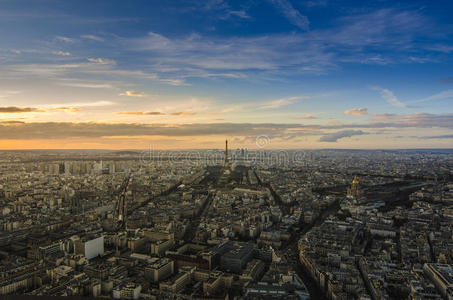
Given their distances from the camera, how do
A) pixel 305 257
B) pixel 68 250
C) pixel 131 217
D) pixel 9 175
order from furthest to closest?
pixel 9 175 → pixel 131 217 → pixel 68 250 → pixel 305 257

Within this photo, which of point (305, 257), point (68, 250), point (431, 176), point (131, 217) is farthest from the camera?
point (431, 176)

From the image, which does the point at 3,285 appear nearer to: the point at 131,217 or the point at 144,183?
the point at 131,217

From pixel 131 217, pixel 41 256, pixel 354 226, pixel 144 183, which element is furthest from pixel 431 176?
pixel 41 256

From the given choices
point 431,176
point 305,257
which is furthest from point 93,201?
point 431,176

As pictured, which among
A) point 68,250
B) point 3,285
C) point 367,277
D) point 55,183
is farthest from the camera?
point 55,183

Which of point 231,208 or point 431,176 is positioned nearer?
point 231,208

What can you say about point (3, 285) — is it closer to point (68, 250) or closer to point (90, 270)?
point (90, 270)
